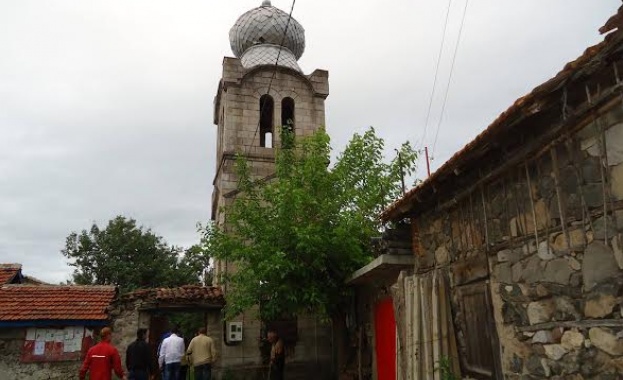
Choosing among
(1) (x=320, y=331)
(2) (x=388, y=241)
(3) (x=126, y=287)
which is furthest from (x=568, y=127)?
(3) (x=126, y=287)

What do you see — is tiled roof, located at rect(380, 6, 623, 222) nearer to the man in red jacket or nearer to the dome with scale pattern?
the man in red jacket

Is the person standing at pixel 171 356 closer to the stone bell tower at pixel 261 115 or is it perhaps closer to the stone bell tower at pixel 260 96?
the stone bell tower at pixel 261 115

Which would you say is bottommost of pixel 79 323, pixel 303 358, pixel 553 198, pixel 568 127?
pixel 303 358

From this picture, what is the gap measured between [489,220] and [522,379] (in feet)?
5.33

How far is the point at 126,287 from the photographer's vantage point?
2362cm

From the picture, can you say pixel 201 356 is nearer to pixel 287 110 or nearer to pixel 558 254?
pixel 558 254

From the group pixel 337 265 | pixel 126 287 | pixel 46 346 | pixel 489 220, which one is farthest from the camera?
pixel 126 287

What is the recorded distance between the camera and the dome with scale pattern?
17078mm

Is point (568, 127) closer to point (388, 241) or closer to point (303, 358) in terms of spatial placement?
point (388, 241)

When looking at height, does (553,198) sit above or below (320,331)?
above

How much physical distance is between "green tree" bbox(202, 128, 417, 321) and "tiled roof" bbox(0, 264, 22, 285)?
6.97m

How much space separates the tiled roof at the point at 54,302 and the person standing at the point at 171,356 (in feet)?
9.54

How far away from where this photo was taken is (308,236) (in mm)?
9039

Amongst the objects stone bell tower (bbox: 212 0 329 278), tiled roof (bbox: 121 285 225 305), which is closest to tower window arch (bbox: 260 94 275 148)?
stone bell tower (bbox: 212 0 329 278)
